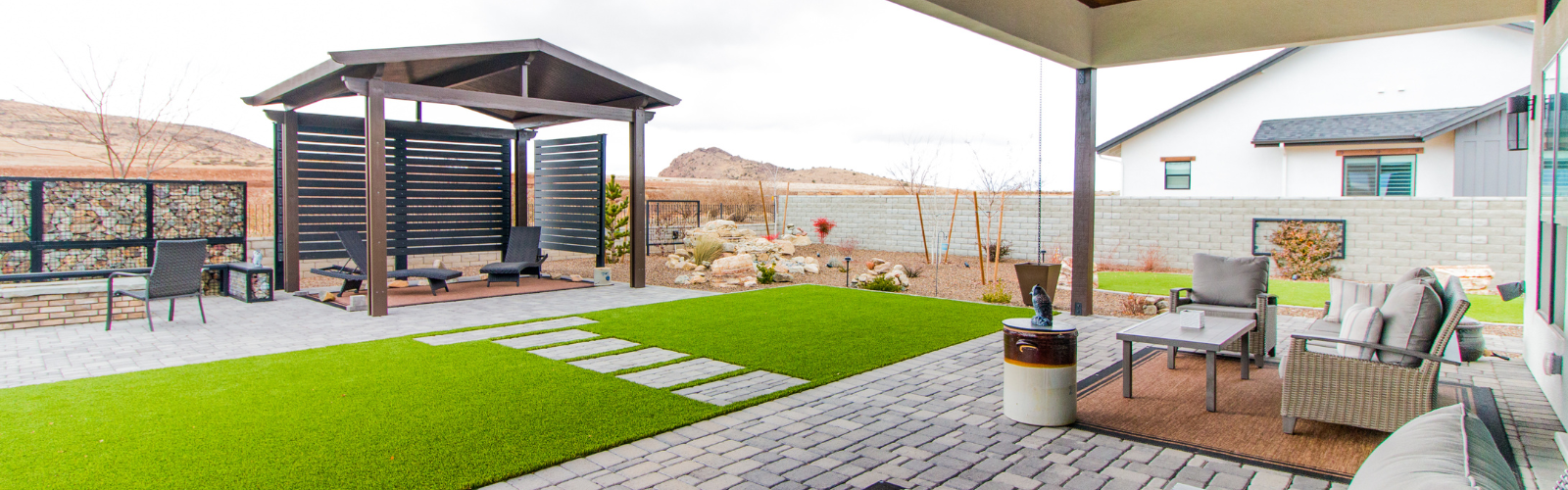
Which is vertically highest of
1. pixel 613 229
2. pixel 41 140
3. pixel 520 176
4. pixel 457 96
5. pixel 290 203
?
pixel 41 140

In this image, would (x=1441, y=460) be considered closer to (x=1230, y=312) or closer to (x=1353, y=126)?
(x=1230, y=312)

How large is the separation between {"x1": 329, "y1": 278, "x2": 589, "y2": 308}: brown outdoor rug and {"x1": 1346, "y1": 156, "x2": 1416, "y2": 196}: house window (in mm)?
12878

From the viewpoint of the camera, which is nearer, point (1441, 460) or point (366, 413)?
point (1441, 460)

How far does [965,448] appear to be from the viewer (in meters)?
3.35

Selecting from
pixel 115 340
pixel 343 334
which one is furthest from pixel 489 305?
pixel 115 340

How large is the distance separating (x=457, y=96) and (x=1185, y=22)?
6.68 meters

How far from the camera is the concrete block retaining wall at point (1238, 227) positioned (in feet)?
29.9

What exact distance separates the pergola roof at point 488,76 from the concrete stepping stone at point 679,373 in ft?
13.5

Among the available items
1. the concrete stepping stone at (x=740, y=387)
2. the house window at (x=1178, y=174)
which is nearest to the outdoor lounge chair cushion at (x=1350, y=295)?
the concrete stepping stone at (x=740, y=387)

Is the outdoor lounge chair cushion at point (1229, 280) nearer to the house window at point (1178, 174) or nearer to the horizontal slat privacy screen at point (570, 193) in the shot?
the horizontal slat privacy screen at point (570, 193)

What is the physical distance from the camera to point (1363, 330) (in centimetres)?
361

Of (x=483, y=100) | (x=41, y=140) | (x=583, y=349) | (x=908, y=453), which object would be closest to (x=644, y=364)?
(x=583, y=349)

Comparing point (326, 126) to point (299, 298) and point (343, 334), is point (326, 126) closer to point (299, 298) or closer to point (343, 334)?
point (299, 298)

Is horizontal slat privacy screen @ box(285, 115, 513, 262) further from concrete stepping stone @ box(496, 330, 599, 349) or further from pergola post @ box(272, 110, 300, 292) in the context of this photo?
concrete stepping stone @ box(496, 330, 599, 349)
